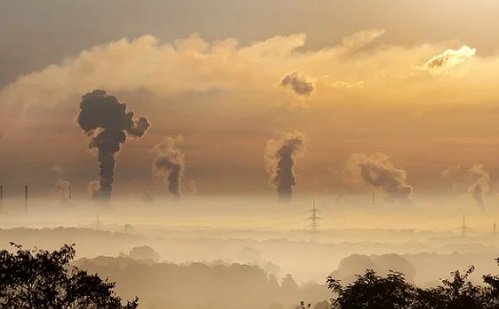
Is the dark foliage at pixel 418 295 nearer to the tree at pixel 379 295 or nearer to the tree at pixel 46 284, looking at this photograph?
the tree at pixel 379 295

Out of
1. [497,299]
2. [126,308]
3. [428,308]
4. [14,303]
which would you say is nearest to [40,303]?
[14,303]

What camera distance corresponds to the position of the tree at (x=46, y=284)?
6100cm

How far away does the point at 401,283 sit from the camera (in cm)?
7925

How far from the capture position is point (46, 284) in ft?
202

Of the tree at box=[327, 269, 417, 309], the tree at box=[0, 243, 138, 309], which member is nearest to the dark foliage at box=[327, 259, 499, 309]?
the tree at box=[327, 269, 417, 309]

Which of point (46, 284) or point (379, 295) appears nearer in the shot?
point (46, 284)

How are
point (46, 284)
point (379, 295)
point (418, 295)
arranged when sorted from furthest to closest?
point (379, 295), point (418, 295), point (46, 284)

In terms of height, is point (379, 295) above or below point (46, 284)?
below

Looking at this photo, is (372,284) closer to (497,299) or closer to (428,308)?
(428,308)

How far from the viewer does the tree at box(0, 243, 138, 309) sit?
61000mm

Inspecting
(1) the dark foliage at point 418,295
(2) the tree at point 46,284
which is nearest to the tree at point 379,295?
(1) the dark foliage at point 418,295

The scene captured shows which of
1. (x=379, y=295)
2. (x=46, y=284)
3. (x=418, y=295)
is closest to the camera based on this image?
(x=46, y=284)

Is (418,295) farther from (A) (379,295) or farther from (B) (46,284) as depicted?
(B) (46,284)

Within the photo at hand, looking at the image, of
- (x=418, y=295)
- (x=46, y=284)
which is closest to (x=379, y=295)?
(x=418, y=295)
